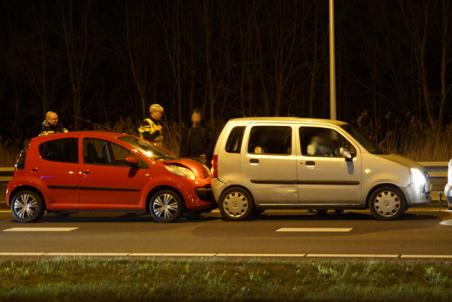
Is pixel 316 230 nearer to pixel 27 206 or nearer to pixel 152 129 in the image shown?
pixel 152 129

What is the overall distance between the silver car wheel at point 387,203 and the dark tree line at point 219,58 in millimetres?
16326

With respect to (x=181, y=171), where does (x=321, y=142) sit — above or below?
above

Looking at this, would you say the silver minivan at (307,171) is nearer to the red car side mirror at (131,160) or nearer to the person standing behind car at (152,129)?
the red car side mirror at (131,160)

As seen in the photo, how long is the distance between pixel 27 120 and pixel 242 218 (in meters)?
28.5

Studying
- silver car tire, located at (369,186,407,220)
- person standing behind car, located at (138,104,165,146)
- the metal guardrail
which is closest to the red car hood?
person standing behind car, located at (138,104,165,146)

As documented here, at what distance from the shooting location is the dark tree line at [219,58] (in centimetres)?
3369

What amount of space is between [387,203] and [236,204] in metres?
2.35

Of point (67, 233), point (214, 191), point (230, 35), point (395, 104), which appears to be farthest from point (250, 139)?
point (395, 104)

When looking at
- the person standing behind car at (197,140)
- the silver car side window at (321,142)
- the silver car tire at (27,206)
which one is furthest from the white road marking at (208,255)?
the person standing behind car at (197,140)

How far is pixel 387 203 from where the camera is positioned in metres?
15.0

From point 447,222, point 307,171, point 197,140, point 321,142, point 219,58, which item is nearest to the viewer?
point 447,222

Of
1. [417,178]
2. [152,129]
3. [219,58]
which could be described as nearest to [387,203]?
[417,178]

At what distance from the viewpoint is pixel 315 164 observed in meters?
15.0

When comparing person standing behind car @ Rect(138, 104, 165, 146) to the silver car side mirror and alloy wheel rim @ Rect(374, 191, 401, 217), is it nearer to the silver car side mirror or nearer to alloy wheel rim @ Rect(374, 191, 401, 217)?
the silver car side mirror
